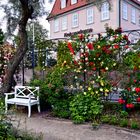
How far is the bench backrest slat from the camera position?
8.10m

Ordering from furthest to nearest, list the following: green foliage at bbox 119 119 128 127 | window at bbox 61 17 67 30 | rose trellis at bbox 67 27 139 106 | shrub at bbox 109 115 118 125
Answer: window at bbox 61 17 67 30 → rose trellis at bbox 67 27 139 106 → shrub at bbox 109 115 118 125 → green foliage at bbox 119 119 128 127

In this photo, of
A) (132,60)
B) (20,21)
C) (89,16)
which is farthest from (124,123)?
(89,16)

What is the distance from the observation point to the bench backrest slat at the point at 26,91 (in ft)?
26.6

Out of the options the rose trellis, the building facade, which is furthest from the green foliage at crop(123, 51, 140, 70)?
the building facade

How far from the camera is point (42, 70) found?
917 cm

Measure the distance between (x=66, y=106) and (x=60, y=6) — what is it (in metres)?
27.4

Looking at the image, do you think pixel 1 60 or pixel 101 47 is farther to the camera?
pixel 1 60

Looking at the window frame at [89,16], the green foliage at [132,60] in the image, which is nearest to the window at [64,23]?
the window frame at [89,16]

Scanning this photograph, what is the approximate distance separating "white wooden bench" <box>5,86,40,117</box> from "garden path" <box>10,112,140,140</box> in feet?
2.34

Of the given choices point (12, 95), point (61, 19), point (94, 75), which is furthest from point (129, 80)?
point (61, 19)

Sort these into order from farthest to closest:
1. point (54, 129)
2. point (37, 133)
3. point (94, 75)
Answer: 1. point (94, 75)
2. point (54, 129)
3. point (37, 133)

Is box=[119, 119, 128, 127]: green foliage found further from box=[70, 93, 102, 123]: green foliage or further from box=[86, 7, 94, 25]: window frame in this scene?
box=[86, 7, 94, 25]: window frame

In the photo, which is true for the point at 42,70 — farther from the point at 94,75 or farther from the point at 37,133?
the point at 37,133

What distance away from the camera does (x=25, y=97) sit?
838 centimetres
